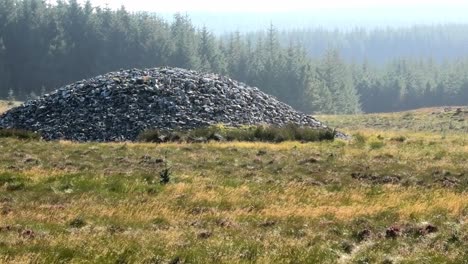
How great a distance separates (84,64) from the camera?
15188 centimetres

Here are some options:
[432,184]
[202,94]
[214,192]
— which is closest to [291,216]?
[214,192]

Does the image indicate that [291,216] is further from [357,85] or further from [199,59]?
[357,85]

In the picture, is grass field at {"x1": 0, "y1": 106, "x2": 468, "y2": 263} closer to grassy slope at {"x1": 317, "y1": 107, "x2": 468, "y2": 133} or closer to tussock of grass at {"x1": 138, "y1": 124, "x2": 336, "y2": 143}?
tussock of grass at {"x1": 138, "y1": 124, "x2": 336, "y2": 143}

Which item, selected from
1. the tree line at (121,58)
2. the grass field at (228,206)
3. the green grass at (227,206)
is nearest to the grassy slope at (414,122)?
the grass field at (228,206)

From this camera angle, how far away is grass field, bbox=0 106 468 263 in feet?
39.2

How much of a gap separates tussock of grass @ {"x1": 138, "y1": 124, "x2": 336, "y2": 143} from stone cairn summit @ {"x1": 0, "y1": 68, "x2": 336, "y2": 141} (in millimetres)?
2766

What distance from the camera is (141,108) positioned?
46.0 metres

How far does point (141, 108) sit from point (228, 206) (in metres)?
29.2

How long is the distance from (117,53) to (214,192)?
145 meters

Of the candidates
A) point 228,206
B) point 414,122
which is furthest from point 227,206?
point 414,122

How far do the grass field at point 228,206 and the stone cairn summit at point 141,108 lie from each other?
34.1 ft

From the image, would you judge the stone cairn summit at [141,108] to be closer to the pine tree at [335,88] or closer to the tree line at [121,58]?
the tree line at [121,58]

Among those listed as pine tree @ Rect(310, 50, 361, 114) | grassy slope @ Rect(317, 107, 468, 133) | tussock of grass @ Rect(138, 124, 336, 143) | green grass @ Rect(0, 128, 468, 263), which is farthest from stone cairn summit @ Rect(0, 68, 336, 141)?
pine tree @ Rect(310, 50, 361, 114)

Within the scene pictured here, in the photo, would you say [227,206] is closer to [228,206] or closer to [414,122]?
[228,206]
